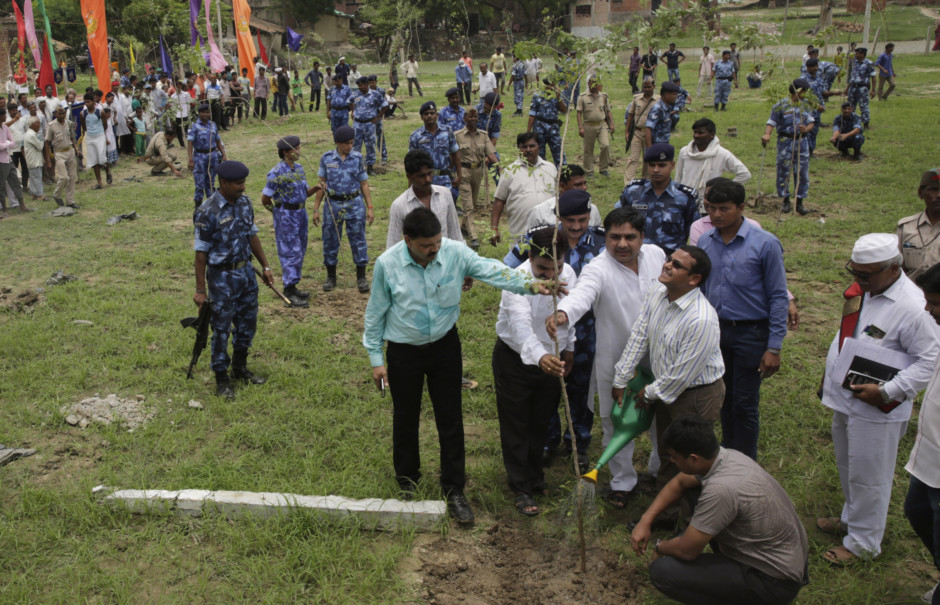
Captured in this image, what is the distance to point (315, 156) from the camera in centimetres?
1638

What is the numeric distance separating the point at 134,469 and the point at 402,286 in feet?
8.37

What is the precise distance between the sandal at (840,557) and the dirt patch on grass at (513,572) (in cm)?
111

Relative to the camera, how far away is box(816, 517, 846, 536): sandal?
429 cm

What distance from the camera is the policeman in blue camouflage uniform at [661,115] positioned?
10.3 metres

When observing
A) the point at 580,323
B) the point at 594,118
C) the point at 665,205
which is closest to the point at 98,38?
the point at 594,118

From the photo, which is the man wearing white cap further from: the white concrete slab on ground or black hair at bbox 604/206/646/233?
the white concrete slab on ground

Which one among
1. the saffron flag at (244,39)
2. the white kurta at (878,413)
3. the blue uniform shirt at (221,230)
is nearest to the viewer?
the white kurta at (878,413)

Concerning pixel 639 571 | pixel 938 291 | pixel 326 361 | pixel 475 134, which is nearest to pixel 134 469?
pixel 326 361

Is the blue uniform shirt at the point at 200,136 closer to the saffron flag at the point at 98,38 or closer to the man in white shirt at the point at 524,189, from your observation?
the man in white shirt at the point at 524,189

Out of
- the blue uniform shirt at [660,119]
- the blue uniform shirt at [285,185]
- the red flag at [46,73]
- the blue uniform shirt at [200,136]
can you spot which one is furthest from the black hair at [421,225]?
the red flag at [46,73]

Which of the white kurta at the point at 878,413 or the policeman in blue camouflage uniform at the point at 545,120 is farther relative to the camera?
the policeman in blue camouflage uniform at the point at 545,120

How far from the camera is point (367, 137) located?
13.8 meters

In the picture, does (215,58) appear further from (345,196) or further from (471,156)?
(345,196)

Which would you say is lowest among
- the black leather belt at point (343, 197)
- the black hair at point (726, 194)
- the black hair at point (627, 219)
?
the black leather belt at point (343, 197)
